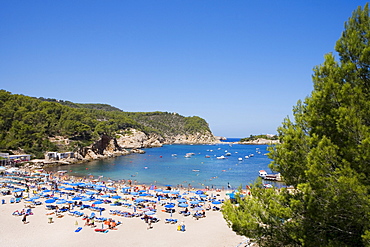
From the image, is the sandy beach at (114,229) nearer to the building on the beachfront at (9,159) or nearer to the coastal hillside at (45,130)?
the building on the beachfront at (9,159)

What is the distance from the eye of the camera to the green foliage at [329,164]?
5.34 meters

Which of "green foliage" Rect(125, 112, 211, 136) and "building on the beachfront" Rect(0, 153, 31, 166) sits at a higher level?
"green foliage" Rect(125, 112, 211, 136)

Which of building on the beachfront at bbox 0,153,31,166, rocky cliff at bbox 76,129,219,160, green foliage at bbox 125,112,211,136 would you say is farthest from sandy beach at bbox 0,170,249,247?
green foliage at bbox 125,112,211,136

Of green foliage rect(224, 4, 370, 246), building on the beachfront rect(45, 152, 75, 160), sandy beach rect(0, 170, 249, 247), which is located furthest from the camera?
building on the beachfront rect(45, 152, 75, 160)

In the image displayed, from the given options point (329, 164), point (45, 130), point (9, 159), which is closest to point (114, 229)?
point (329, 164)

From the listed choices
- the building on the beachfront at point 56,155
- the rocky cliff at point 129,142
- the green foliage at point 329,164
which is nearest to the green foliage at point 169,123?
the rocky cliff at point 129,142

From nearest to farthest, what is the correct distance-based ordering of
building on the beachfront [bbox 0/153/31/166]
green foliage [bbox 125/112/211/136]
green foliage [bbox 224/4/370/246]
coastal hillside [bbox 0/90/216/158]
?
green foliage [bbox 224/4/370/246]
building on the beachfront [bbox 0/153/31/166]
coastal hillside [bbox 0/90/216/158]
green foliage [bbox 125/112/211/136]

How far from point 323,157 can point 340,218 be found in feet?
5.29

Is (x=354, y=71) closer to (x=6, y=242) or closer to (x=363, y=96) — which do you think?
(x=363, y=96)

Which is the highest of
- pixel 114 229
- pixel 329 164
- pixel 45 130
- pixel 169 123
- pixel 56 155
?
pixel 169 123

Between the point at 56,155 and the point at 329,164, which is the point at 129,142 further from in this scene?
the point at 329,164

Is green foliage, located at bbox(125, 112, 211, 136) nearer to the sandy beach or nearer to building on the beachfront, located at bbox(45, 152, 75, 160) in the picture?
building on the beachfront, located at bbox(45, 152, 75, 160)

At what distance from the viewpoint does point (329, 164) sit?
552 centimetres

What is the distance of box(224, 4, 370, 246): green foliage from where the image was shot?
534 cm
